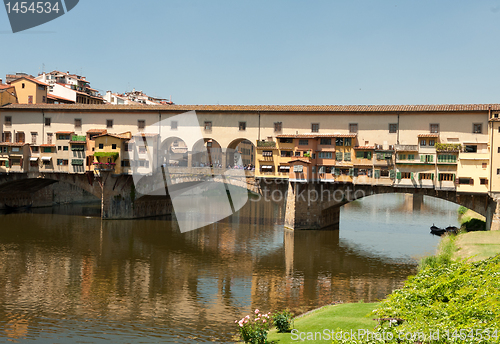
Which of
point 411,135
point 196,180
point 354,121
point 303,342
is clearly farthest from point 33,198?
point 303,342

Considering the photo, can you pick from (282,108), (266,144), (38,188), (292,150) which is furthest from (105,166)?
(292,150)

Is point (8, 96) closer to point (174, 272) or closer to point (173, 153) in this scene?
point (173, 153)

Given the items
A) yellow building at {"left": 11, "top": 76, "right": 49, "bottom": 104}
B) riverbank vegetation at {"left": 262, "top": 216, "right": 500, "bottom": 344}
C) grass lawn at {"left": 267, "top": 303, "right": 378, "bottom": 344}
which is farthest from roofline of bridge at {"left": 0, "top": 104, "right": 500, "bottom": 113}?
riverbank vegetation at {"left": 262, "top": 216, "right": 500, "bottom": 344}

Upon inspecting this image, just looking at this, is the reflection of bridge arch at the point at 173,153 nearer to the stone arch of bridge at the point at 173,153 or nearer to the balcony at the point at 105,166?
the stone arch of bridge at the point at 173,153

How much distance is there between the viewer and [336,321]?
18.6 m

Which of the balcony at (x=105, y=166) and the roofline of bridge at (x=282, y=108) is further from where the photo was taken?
the balcony at (x=105, y=166)

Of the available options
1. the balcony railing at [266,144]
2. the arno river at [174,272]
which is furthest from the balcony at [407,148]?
the balcony railing at [266,144]

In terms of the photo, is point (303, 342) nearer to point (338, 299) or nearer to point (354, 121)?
point (338, 299)

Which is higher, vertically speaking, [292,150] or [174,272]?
[292,150]

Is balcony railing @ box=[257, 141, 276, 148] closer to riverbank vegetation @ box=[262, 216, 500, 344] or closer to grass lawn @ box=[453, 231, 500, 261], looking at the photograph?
grass lawn @ box=[453, 231, 500, 261]

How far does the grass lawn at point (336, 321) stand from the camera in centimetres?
1733

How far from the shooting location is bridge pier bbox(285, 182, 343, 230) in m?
48.6

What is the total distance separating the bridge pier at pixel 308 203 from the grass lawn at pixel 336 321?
87.6ft

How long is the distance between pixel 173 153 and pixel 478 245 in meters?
65.8
